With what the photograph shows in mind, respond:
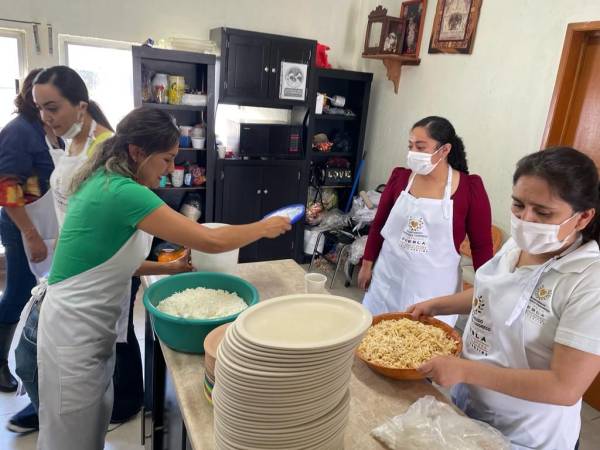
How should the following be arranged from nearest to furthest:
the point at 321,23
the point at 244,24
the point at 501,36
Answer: the point at 501,36 → the point at 244,24 → the point at 321,23

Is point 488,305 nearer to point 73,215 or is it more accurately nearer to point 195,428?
point 195,428

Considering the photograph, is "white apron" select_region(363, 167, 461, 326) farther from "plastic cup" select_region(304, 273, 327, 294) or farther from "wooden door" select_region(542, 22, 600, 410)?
"wooden door" select_region(542, 22, 600, 410)

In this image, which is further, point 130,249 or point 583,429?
point 583,429

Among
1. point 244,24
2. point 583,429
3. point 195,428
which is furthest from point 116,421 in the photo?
point 244,24

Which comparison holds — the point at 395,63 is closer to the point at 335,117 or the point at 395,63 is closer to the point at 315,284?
Result: the point at 335,117

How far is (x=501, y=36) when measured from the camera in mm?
3000

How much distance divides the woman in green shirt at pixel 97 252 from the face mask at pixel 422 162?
0.95 m

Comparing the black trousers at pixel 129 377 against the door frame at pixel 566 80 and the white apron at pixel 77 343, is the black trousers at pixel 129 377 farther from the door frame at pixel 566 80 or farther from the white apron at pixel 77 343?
the door frame at pixel 566 80

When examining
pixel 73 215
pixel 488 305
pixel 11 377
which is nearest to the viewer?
pixel 488 305

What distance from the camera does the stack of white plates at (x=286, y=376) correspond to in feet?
2.39

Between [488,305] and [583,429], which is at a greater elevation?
[488,305]

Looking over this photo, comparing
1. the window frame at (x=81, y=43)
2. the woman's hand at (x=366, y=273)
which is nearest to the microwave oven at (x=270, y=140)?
the window frame at (x=81, y=43)

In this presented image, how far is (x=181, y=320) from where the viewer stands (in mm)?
1207

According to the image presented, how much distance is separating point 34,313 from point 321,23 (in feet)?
11.8
